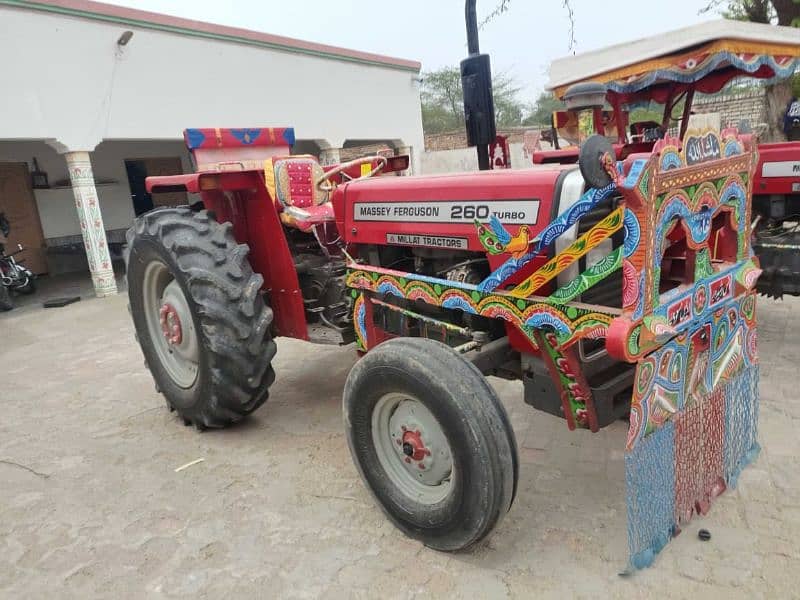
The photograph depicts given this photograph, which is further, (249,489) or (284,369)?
(284,369)

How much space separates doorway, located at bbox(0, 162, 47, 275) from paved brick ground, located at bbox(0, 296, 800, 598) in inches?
344

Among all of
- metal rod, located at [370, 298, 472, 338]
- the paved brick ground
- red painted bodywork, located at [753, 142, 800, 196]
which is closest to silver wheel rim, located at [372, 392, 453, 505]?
the paved brick ground

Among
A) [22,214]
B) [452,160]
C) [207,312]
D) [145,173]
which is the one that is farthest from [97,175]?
[207,312]

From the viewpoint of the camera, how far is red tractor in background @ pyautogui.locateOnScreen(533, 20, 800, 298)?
13.5 ft

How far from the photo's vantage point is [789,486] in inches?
100

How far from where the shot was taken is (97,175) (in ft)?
40.3

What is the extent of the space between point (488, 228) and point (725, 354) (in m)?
1.09

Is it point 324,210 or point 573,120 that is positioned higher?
point 573,120

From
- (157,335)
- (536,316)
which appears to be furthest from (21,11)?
(536,316)

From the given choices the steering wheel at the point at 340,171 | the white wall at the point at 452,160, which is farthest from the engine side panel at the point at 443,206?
the white wall at the point at 452,160

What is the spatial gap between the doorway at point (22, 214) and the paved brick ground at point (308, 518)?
873cm

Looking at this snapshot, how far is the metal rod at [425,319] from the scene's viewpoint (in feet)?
8.59

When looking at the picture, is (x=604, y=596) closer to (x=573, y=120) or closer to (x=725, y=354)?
(x=725, y=354)

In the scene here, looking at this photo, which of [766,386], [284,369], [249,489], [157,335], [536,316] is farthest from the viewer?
[284,369]
